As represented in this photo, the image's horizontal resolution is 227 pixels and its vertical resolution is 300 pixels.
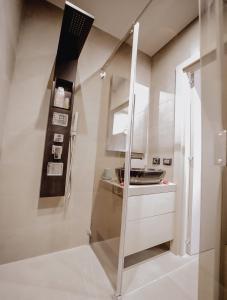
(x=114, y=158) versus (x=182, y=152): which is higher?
(x=182, y=152)

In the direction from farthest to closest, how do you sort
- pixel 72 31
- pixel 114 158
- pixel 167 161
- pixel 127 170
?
1. pixel 167 161
2. pixel 114 158
3. pixel 72 31
4. pixel 127 170

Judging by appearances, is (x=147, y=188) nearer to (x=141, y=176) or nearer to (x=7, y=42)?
(x=141, y=176)

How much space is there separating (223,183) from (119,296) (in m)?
1.12

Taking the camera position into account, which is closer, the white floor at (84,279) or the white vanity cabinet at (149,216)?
the white floor at (84,279)

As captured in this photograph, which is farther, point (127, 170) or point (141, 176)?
point (141, 176)

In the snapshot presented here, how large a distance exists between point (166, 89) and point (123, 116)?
3.14 feet

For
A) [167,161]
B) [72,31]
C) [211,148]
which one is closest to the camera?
[211,148]

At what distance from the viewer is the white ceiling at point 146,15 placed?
5.17 feet

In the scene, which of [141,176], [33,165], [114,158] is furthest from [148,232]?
[33,165]

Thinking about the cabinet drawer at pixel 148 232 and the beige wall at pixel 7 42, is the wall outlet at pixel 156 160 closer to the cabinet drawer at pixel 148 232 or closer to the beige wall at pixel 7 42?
the cabinet drawer at pixel 148 232

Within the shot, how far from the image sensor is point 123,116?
4.91ft

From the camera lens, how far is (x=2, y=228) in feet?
4.51

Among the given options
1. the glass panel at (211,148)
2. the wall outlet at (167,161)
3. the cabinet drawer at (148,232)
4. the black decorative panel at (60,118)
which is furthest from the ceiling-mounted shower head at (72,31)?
the cabinet drawer at (148,232)

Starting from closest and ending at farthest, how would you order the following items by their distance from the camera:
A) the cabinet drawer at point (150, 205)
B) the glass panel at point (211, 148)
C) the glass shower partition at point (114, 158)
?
the glass panel at point (211, 148)
the glass shower partition at point (114, 158)
the cabinet drawer at point (150, 205)
